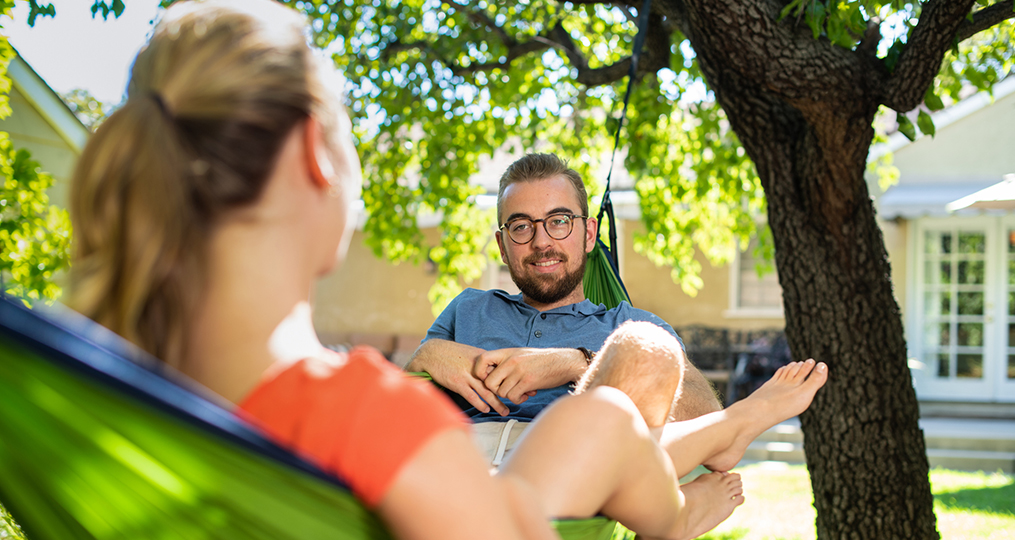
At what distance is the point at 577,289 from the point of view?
8.77 ft

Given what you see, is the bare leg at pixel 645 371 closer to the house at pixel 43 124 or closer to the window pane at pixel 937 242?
the house at pixel 43 124

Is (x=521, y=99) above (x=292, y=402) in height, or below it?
above

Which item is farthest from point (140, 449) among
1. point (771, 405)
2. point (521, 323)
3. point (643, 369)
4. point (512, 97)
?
point (512, 97)

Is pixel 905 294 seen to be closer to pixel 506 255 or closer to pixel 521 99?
pixel 521 99

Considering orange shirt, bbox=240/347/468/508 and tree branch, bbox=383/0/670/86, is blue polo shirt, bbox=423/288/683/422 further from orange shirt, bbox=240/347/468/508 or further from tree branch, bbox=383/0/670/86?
orange shirt, bbox=240/347/468/508

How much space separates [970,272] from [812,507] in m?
5.20

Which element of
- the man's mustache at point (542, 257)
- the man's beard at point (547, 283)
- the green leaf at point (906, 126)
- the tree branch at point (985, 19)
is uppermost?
the tree branch at point (985, 19)

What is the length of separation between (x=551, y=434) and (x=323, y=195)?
58cm

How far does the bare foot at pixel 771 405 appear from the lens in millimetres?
1917

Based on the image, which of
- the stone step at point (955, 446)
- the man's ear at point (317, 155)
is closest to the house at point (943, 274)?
the stone step at point (955, 446)

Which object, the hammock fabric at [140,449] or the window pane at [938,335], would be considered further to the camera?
the window pane at [938,335]

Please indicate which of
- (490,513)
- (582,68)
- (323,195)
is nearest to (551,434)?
(490,513)

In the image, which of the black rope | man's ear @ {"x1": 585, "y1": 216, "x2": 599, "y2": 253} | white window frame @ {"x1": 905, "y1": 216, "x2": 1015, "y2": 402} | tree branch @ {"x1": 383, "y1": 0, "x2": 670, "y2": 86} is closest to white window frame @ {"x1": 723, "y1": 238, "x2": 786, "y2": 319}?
white window frame @ {"x1": 905, "y1": 216, "x2": 1015, "y2": 402}

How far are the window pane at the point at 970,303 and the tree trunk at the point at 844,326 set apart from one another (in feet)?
20.9
